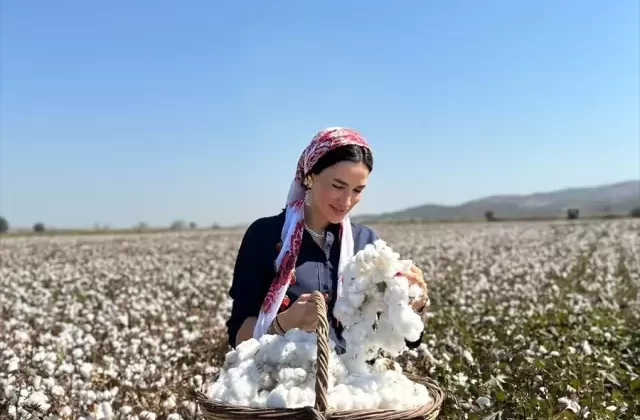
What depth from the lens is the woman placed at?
117 inches

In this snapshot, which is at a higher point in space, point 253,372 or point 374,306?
point 374,306

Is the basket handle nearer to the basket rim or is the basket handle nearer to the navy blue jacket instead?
the basket rim

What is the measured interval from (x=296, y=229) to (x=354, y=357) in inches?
33.9

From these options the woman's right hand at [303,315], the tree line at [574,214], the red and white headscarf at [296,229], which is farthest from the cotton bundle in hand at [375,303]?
the tree line at [574,214]

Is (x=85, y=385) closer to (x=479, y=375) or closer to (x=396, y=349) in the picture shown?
(x=479, y=375)

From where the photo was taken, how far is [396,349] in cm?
240

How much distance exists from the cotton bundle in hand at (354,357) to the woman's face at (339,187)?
521mm

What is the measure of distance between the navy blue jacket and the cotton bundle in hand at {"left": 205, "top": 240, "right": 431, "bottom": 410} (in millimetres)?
744

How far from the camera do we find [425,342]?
18.0ft

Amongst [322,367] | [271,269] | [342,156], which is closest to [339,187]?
[342,156]

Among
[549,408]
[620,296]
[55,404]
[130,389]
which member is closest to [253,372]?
[549,408]

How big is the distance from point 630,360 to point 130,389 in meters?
3.32

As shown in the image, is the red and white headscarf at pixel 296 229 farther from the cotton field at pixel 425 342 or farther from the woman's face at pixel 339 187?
the cotton field at pixel 425 342

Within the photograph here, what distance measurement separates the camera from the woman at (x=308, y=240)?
9.73 ft
